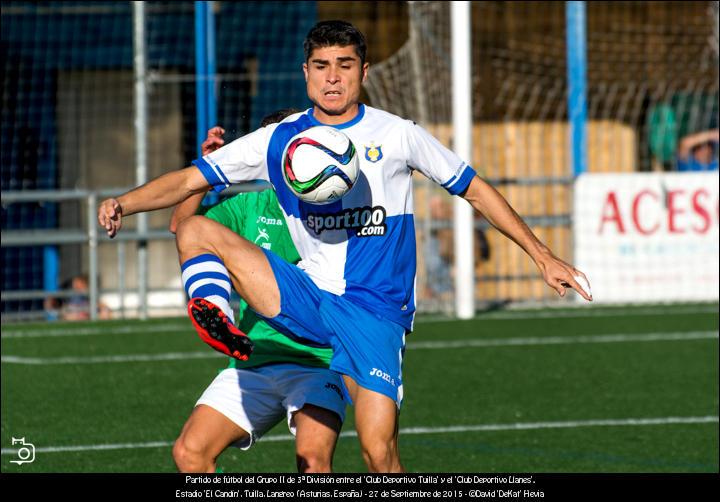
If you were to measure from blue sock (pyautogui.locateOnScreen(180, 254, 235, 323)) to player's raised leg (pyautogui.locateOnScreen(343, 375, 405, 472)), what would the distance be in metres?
0.69

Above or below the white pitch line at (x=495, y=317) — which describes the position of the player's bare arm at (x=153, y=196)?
above

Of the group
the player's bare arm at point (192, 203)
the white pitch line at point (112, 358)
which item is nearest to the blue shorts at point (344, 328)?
the player's bare arm at point (192, 203)

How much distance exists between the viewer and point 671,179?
48.7 ft

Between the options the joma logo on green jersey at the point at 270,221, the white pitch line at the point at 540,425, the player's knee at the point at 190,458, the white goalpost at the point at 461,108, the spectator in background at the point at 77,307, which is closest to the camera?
the player's knee at the point at 190,458

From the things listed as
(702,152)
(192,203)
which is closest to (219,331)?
(192,203)

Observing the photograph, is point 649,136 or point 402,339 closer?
point 402,339

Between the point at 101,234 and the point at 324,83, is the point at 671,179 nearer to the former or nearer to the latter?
the point at 101,234

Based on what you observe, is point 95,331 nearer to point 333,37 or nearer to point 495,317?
point 495,317

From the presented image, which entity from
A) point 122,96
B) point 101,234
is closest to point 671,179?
point 101,234

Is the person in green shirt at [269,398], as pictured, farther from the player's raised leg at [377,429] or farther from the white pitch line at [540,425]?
the white pitch line at [540,425]

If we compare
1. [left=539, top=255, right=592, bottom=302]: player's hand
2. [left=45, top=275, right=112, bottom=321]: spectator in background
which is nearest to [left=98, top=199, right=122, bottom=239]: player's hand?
[left=539, top=255, right=592, bottom=302]: player's hand

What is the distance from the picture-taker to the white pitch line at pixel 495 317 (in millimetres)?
13172

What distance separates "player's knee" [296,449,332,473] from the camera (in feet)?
19.3
